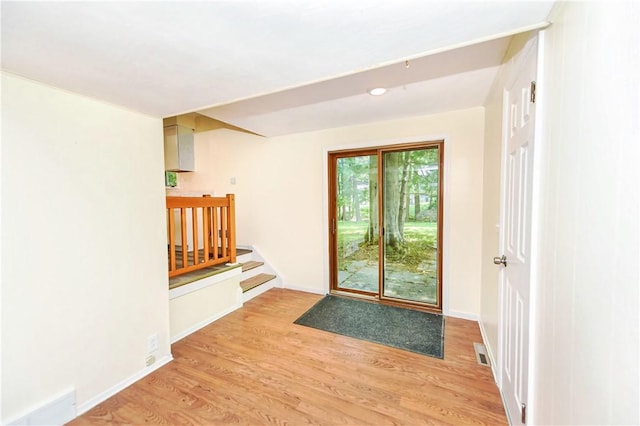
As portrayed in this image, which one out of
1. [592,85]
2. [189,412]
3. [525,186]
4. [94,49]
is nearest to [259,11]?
[94,49]

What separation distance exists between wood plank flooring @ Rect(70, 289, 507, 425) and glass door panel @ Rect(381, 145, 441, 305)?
0.75 meters

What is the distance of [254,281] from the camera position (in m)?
3.72

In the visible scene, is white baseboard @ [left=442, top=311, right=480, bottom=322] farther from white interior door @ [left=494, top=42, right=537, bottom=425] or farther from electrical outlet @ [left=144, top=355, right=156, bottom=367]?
electrical outlet @ [left=144, top=355, right=156, bottom=367]

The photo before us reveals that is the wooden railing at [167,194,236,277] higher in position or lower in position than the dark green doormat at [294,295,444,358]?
higher

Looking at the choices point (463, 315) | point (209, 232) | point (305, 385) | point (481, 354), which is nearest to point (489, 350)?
point (481, 354)

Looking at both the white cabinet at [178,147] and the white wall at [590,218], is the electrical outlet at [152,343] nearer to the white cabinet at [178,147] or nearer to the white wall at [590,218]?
the white wall at [590,218]

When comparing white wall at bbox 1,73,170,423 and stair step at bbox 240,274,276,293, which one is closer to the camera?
white wall at bbox 1,73,170,423

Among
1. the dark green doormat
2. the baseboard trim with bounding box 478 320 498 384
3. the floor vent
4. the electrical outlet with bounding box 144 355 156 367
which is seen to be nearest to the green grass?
the dark green doormat

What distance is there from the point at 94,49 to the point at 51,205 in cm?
95

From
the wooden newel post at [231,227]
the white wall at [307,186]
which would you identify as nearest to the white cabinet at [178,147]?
the white wall at [307,186]

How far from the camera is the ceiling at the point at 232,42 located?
0.94m

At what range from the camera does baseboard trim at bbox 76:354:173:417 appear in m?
1.67

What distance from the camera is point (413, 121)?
3014mm

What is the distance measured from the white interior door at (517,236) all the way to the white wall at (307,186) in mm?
1093
